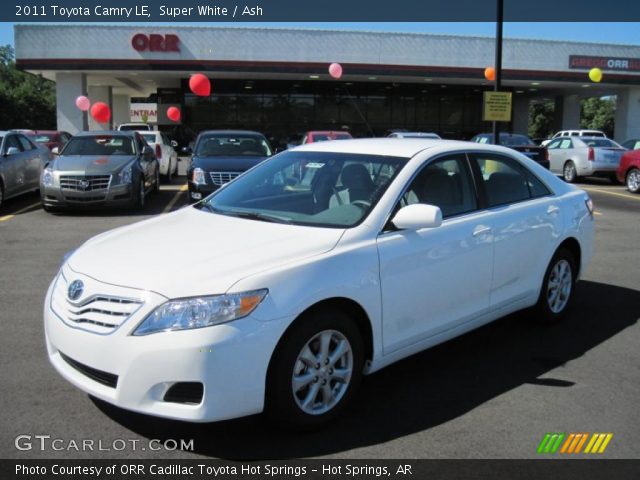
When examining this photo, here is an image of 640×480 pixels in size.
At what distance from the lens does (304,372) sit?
3.43 metres

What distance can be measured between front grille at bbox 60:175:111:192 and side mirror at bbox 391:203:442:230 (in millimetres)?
9089

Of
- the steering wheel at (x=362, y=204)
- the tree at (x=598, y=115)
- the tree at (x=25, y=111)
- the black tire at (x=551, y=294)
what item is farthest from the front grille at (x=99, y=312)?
the tree at (x=598, y=115)

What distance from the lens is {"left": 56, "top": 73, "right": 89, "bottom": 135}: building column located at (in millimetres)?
31750

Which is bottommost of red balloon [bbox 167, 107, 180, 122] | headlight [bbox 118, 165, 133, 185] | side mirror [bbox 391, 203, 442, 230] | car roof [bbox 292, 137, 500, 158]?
headlight [bbox 118, 165, 133, 185]

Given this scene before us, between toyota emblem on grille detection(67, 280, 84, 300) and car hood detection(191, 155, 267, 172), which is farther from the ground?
car hood detection(191, 155, 267, 172)

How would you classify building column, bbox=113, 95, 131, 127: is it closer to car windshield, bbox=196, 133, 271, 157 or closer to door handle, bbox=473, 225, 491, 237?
car windshield, bbox=196, 133, 271, 157

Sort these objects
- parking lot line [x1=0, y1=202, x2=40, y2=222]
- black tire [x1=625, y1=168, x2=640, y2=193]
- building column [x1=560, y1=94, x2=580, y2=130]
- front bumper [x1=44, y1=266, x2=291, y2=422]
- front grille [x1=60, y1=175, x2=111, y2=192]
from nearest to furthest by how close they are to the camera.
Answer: front bumper [x1=44, y1=266, x2=291, y2=422] < parking lot line [x1=0, y1=202, x2=40, y2=222] < front grille [x1=60, y1=175, x2=111, y2=192] < black tire [x1=625, y1=168, x2=640, y2=193] < building column [x1=560, y1=94, x2=580, y2=130]

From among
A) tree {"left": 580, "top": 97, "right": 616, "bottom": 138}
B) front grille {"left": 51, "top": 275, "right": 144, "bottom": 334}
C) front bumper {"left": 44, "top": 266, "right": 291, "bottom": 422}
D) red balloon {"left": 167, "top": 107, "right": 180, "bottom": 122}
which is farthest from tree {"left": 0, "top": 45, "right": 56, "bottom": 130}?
tree {"left": 580, "top": 97, "right": 616, "bottom": 138}

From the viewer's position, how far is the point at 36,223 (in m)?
11.0

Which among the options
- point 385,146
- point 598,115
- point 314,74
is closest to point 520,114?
point 314,74

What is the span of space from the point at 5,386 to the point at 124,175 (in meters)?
8.32

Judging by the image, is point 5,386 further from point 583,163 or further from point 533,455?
point 583,163

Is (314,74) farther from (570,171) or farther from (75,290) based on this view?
(75,290)

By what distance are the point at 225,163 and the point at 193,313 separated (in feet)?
28.5
